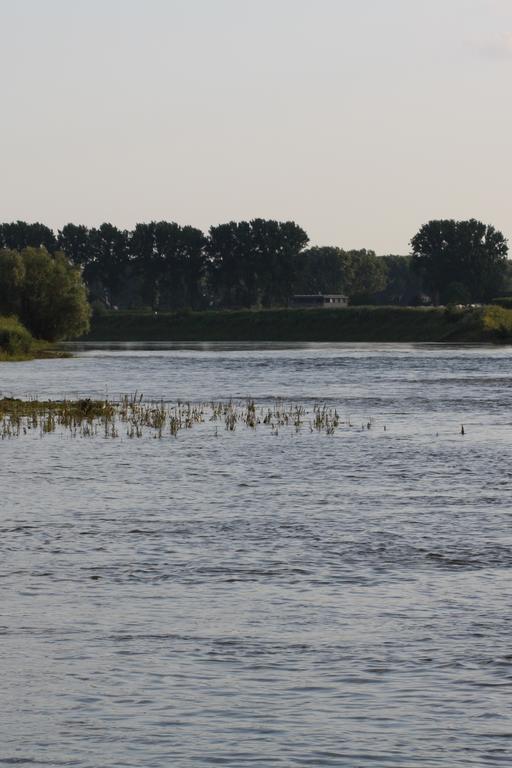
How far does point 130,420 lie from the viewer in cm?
5078

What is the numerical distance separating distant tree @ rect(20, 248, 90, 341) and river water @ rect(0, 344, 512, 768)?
346 ft

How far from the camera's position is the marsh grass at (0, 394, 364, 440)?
1850 inches

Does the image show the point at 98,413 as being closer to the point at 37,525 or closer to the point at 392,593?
the point at 37,525

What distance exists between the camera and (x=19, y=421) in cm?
4800

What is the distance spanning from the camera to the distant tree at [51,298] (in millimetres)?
145250

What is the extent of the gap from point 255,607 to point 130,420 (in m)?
32.1

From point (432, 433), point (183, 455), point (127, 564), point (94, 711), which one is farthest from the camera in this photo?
point (432, 433)

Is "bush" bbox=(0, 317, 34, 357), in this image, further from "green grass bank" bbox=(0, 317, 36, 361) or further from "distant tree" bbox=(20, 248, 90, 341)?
"distant tree" bbox=(20, 248, 90, 341)

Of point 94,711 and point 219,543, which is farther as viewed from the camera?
point 219,543

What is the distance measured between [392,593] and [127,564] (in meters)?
4.78

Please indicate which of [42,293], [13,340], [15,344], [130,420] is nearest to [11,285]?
[42,293]

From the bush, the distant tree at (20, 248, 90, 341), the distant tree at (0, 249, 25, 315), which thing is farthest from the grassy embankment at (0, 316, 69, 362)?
the distant tree at (0, 249, 25, 315)

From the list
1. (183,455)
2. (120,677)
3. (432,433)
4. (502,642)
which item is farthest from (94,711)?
(432,433)

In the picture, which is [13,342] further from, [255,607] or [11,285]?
[255,607]
